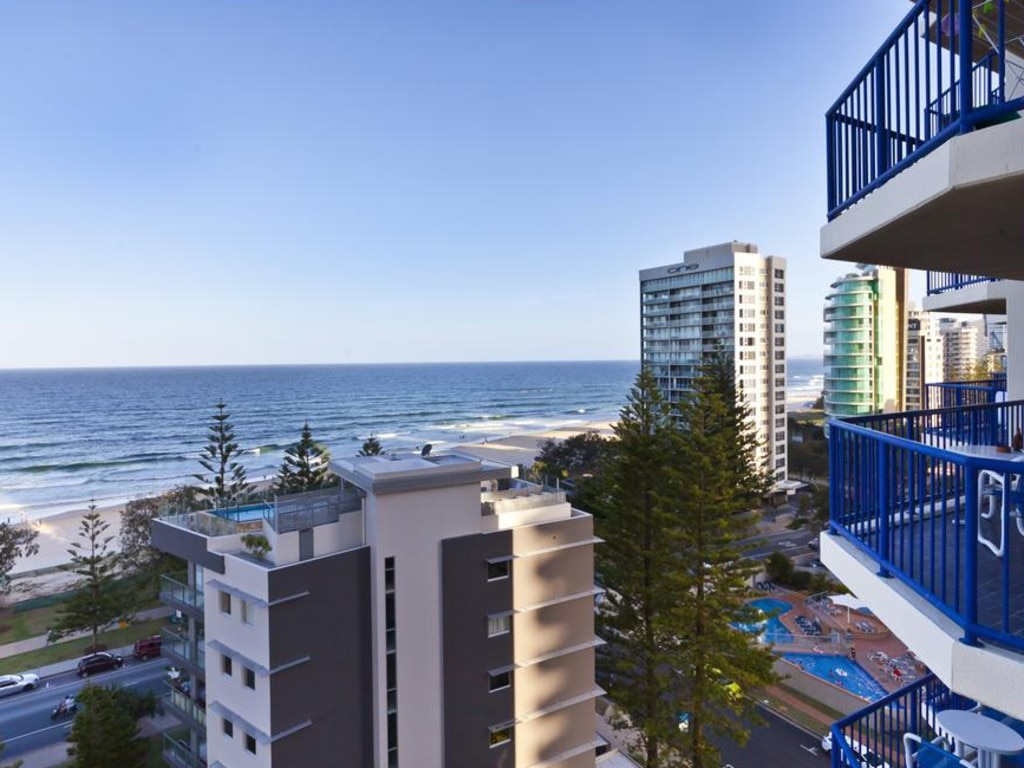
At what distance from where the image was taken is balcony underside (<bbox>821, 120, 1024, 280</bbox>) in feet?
6.32

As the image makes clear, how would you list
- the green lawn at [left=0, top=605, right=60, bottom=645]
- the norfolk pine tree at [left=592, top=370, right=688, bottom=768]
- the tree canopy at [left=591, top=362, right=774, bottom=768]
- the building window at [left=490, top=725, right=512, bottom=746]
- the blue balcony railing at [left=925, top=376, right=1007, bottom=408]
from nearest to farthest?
the blue balcony railing at [left=925, top=376, right=1007, bottom=408] → the building window at [left=490, top=725, right=512, bottom=746] → the tree canopy at [left=591, top=362, right=774, bottom=768] → the norfolk pine tree at [left=592, top=370, right=688, bottom=768] → the green lawn at [left=0, top=605, right=60, bottom=645]

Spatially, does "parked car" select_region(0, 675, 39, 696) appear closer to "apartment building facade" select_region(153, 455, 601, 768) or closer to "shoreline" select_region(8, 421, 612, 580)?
"apartment building facade" select_region(153, 455, 601, 768)

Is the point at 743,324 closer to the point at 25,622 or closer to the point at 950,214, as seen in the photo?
the point at 950,214

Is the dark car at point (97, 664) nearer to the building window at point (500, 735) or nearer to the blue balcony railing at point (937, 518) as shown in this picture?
the building window at point (500, 735)

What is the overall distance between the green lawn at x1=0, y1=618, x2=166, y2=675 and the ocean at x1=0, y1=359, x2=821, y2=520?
19.9m

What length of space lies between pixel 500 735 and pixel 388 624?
121 inches

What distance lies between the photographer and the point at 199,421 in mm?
62844

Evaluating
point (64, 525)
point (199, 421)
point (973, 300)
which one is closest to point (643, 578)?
point (973, 300)

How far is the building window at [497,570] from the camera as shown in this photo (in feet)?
31.3

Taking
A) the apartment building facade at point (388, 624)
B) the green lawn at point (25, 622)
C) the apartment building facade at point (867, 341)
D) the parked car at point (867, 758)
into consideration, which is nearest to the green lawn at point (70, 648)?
the green lawn at point (25, 622)

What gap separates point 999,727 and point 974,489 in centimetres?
128

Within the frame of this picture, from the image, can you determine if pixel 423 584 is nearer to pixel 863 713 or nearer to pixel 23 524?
pixel 863 713

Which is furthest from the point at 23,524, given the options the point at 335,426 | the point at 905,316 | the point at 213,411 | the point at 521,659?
the point at 905,316

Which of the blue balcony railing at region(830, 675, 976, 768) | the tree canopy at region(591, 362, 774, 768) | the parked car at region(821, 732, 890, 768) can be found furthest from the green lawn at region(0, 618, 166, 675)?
the blue balcony railing at region(830, 675, 976, 768)
